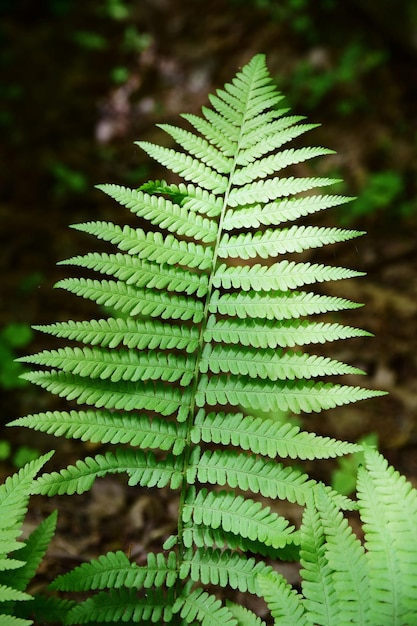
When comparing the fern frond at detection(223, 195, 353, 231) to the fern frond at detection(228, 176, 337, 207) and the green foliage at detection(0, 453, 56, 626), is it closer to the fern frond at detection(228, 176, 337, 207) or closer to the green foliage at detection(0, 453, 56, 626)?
the fern frond at detection(228, 176, 337, 207)

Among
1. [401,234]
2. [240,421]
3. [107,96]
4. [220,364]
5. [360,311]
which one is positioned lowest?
[240,421]

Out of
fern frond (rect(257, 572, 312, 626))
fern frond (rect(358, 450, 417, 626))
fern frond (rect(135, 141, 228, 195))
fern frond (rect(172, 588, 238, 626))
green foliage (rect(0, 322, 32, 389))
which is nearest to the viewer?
fern frond (rect(358, 450, 417, 626))

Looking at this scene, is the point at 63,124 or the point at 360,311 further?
the point at 63,124

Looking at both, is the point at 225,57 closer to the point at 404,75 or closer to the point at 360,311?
the point at 404,75

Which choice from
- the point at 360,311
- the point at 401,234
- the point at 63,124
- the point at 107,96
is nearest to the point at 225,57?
the point at 107,96

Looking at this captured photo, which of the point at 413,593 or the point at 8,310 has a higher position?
the point at 8,310

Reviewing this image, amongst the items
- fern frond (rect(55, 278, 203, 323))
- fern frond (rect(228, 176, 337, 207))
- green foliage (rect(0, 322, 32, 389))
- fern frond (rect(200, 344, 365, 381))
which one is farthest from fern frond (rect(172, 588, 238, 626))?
green foliage (rect(0, 322, 32, 389))

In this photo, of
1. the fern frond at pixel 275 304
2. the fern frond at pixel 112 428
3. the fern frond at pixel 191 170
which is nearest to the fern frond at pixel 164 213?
the fern frond at pixel 191 170

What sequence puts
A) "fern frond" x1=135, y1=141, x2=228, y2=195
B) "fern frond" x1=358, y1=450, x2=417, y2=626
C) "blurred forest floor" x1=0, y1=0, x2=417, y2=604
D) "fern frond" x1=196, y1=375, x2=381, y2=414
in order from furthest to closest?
"blurred forest floor" x1=0, y1=0, x2=417, y2=604, "fern frond" x1=135, y1=141, x2=228, y2=195, "fern frond" x1=196, y1=375, x2=381, y2=414, "fern frond" x1=358, y1=450, x2=417, y2=626
